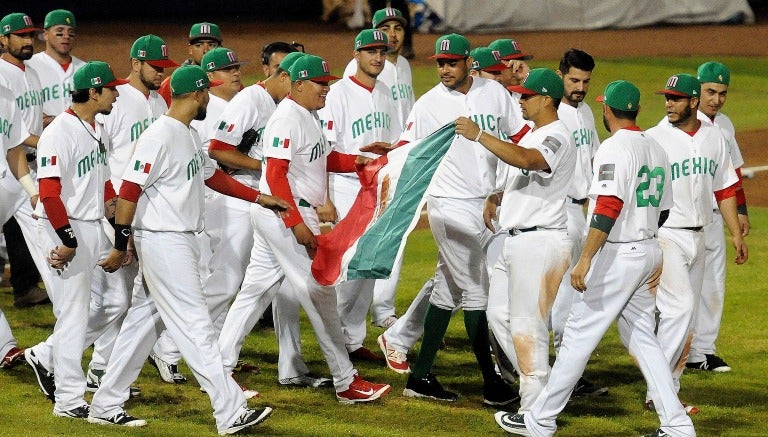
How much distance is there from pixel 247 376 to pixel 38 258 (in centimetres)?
160

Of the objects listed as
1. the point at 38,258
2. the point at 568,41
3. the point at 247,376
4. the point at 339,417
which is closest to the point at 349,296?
the point at 247,376

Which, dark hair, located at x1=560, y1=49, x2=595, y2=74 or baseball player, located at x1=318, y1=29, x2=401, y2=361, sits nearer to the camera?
dark hair, located at x1=560, y1=49, x2=595, y2=74

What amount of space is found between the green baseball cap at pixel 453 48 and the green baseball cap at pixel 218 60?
1.49m

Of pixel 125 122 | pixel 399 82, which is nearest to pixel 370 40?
pixel 399 82

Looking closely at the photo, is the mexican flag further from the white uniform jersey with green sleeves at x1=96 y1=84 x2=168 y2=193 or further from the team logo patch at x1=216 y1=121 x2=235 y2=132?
the white uniform jersey with green sleeves at x1=96 y1=84 x2=168 y2=193

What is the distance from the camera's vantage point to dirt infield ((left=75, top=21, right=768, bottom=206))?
2395cm

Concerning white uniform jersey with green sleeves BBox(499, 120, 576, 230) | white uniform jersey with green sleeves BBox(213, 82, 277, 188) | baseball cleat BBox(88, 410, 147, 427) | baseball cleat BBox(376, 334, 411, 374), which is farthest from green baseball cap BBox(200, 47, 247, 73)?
baseball cleat BBox(88, 410, 147, 427)

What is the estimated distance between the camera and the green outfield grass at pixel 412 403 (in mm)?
7547

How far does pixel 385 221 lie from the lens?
309 inches

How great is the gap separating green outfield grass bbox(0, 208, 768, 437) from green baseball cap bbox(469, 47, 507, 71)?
2078 millimetres

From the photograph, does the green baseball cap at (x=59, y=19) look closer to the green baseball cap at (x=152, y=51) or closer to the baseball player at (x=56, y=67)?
the baseball player at (x=56, y=67)

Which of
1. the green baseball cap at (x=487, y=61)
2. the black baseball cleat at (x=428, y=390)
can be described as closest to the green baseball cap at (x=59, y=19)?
the green baseball cap at (x=487, y=61)

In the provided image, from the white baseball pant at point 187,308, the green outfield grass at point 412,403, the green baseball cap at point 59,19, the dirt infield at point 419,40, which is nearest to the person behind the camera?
the white baseball pant at point 187,308

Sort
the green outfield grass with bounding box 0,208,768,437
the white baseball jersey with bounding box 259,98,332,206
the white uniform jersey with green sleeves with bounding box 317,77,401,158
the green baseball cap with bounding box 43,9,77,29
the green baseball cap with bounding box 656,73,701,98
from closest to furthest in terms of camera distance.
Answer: the green outfield grass with bounding box 0,208,768,437, the white baseball jersey with bounding box 259,98,332,206, the green baseball cap with bounding box 656,73,701,98, the white uniform jersey with green sleeves with bounding box 317,77,401,158, the green baseball cap with bounding box 43,9,77,29
